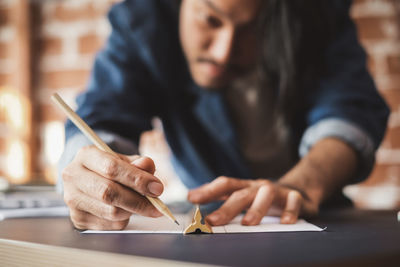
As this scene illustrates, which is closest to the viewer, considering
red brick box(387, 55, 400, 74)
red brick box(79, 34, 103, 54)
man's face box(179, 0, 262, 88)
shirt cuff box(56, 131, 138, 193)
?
shirt cuff box(56, 131, 138, 193)

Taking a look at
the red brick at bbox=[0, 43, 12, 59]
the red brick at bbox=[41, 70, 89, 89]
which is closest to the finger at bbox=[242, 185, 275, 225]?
the red brick at bbox=[41, 70, 89, 89]

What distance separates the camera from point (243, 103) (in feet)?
2.26

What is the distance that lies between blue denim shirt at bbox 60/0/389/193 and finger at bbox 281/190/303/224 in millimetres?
175

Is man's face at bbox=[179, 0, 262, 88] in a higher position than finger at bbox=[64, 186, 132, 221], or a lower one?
higher

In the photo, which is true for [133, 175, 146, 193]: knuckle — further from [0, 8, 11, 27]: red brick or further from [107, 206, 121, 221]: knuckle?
[0, 8, 11, 27]: red brick

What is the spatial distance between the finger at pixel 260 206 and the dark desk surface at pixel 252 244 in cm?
5

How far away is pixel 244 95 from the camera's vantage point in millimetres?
689

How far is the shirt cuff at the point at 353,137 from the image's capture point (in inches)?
19.3

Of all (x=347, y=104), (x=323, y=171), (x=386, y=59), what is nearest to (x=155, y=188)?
(x=323, y=171)

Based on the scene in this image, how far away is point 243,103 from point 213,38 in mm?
202

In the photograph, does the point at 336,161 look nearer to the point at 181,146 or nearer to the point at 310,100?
the point at 310,100

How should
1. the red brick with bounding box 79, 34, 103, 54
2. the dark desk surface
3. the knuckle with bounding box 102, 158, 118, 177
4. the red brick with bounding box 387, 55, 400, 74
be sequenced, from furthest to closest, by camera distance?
the red brick with bounding box 79, 34, 103, 54 → the red brick with bounding box 387, 55, 400, 74 → the knuckle with bounding box 102, 158, 118, 177 → the dark desk surface

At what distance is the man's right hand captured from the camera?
0.27 metres

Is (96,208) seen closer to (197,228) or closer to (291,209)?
(197,228)
